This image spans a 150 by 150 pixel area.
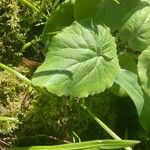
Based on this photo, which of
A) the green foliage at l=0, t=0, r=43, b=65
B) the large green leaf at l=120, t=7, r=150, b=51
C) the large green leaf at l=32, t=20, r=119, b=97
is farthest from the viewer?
the green foliage at l=0, t=0, r=43, b=65

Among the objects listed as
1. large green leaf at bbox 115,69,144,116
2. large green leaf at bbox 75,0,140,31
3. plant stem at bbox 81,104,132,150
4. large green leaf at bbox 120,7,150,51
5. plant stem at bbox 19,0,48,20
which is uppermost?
plant stem at bbox 19,0,48,20

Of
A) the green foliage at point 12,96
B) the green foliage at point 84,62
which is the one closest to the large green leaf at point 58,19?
the green foliage at point 84,62

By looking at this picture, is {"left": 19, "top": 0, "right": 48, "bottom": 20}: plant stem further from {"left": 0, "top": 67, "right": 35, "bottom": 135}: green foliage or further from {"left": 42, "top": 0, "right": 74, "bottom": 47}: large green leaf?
{"left": 0, "top": 67, "right": 35, "bottom": 135}: green foliage

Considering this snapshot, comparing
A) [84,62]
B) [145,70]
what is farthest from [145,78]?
[84,62]

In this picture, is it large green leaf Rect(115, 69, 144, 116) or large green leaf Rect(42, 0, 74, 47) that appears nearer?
large green leaf Rect(115, 69, 144, 116)

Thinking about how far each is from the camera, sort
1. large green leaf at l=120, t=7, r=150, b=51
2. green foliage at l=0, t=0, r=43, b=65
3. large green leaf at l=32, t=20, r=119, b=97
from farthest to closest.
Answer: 1. green foliage at l=0, t=0, r=43, b=65
2. large green leaf at l=120, t=7, r=150, b=51
3. large green leaf at l=32, t=20, r=119, b=97

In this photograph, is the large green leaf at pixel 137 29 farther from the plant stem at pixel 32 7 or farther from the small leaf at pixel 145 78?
the plant stem at pixel 32 7

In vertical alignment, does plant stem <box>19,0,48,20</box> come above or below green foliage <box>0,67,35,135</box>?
above

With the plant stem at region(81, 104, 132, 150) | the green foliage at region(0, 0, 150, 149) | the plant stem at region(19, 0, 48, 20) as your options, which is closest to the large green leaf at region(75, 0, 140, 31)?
the green foliage at region(0, 0, 150, 149)
